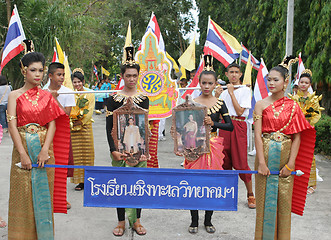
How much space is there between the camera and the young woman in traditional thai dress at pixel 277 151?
3.23m

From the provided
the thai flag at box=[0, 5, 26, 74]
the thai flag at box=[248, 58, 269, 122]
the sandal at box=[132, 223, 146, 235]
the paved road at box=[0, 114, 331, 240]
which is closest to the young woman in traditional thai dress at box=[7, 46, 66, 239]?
the paved road at box=[0, 114, 331, 240]

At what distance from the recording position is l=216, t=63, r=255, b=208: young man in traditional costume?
482cm

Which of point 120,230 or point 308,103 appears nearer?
point 120,230

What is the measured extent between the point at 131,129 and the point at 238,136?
6.02ft

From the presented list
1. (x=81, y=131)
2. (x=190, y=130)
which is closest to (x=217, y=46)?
(x=81, y=131)

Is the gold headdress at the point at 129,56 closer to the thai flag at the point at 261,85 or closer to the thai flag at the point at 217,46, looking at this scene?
the thai flag at the point at 217,46

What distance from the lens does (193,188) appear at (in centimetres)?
334

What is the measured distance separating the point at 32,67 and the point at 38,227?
4.70ft

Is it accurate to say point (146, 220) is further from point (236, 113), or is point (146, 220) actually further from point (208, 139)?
point (236, 113)

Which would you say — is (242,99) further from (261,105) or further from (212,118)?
(261,105)

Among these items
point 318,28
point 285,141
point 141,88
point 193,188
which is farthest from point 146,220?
point 318,28

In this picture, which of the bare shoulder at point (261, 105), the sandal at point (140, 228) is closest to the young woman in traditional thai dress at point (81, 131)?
the sandal at point (140, 228)

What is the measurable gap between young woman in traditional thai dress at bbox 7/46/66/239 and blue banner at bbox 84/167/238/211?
1.33 ft

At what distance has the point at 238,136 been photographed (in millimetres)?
4852
